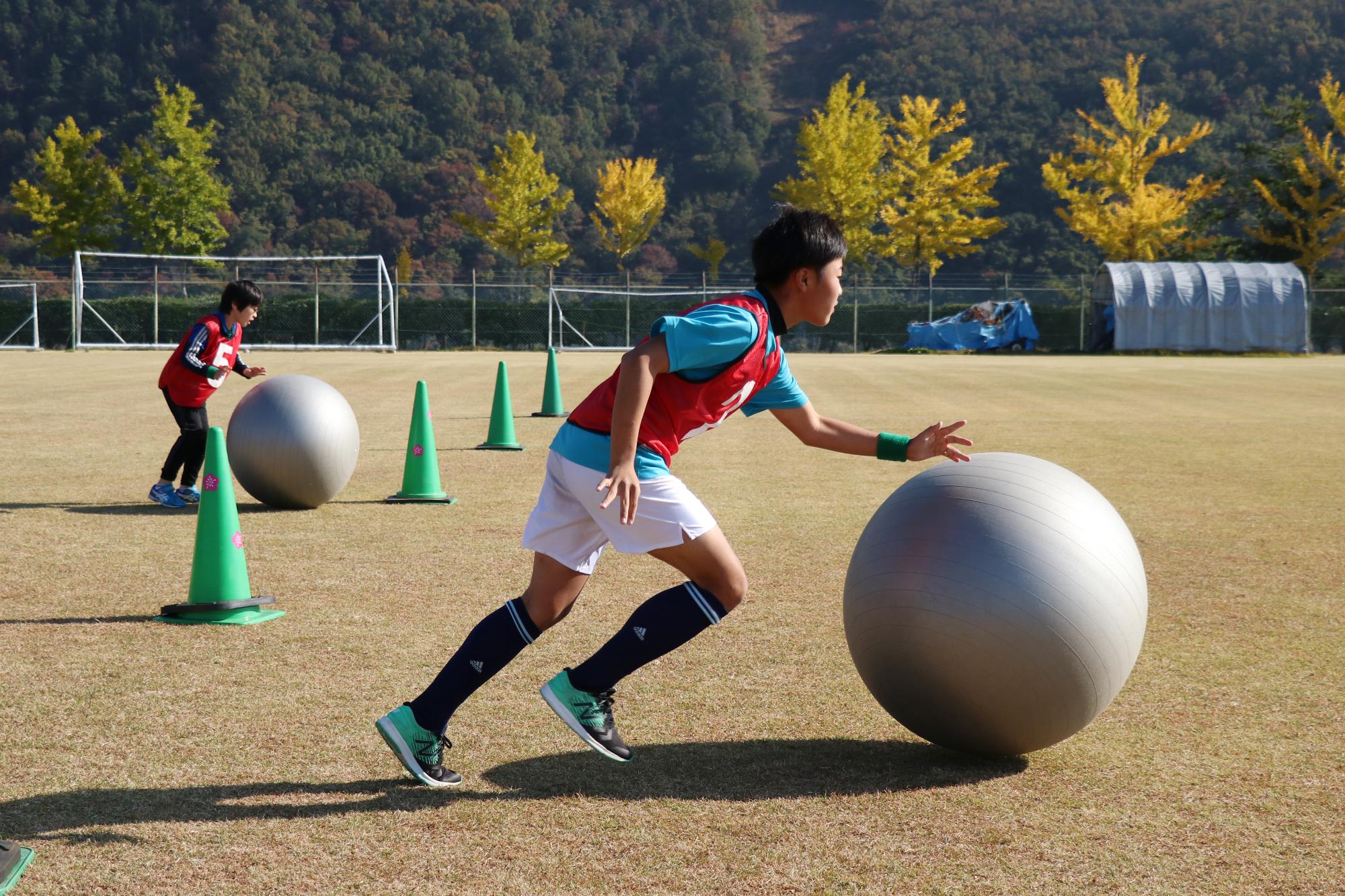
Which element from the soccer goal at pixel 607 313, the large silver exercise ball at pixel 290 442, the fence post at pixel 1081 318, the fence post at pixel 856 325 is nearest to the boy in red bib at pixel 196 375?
the large silver exercise ball at pixel 290 442

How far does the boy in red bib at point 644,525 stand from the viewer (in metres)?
4.21

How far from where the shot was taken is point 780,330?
4441 mm

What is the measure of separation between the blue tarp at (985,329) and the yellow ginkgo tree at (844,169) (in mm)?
14174

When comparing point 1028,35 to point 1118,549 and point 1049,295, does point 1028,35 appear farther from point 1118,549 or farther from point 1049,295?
point 1118,549

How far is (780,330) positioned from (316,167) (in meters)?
112

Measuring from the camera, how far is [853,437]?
4.93 metres

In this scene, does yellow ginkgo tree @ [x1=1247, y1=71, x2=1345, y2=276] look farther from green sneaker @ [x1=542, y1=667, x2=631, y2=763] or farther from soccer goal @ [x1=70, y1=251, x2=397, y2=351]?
green sneaker @ [x1=542, y1=667, x2=631, y2=763]

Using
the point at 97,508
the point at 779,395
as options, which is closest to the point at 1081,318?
the point at 97,508

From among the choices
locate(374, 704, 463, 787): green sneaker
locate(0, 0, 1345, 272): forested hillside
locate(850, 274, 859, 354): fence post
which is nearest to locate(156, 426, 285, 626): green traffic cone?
locate(374, 704, 463, 787): green sneaker

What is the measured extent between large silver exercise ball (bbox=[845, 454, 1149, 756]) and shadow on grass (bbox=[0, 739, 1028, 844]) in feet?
0.63

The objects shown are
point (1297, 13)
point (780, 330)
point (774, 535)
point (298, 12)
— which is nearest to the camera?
point (780, 330)

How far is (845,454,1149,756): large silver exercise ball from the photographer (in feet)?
14.5

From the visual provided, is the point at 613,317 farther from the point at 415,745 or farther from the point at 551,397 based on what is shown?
the point at 415,745

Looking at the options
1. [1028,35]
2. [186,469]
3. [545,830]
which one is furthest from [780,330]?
[1028,35]
